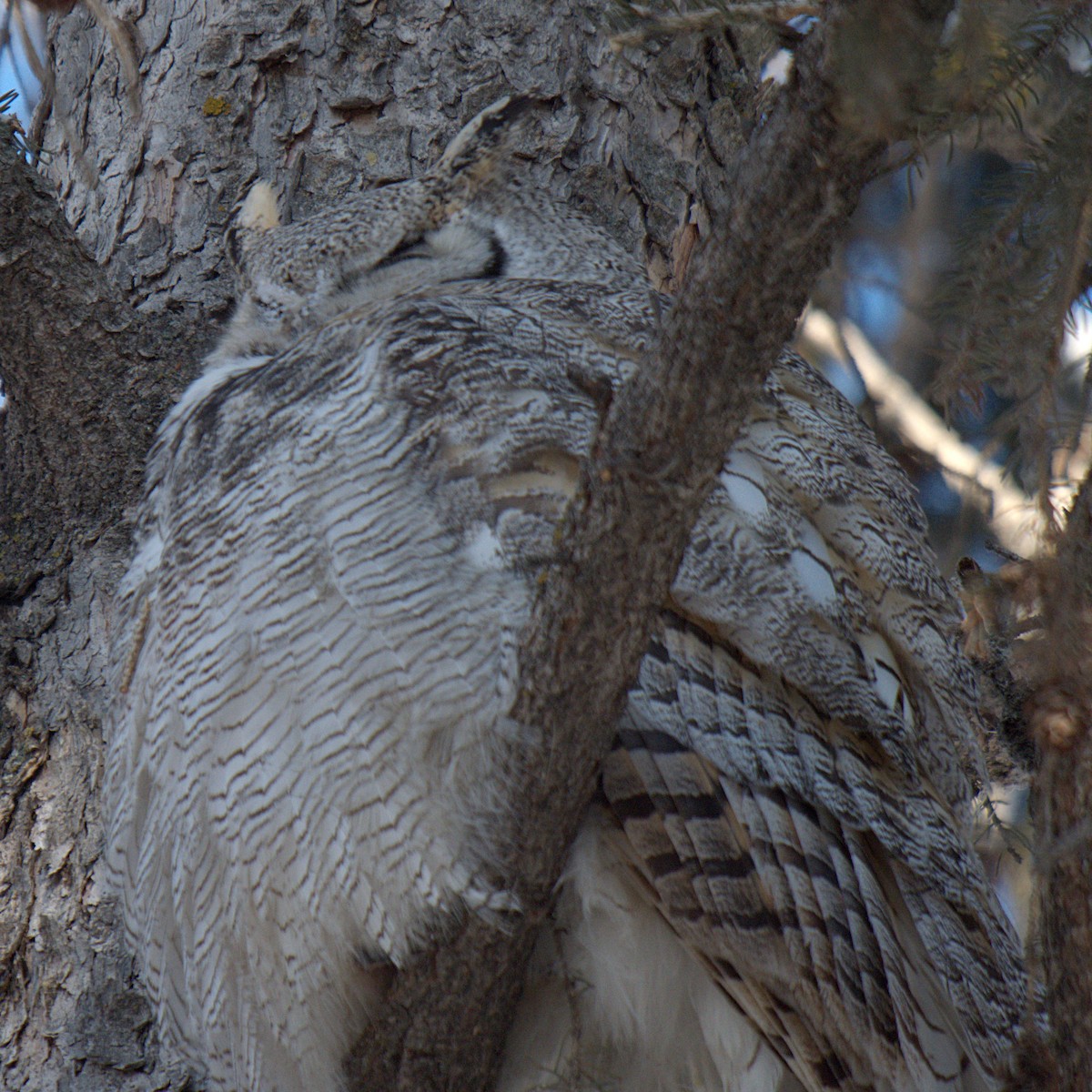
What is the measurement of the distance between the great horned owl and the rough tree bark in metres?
0.13

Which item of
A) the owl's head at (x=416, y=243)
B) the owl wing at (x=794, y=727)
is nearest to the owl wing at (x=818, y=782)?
the owl wing at (x=794, y=727)

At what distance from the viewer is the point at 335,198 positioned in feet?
7.48

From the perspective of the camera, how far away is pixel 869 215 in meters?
3.11

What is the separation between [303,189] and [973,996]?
1678mm

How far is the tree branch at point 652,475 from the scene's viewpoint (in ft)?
3.18

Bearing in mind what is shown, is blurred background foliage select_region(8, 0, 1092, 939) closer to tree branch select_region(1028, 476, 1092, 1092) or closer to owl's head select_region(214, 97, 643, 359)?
tree branch select_region(1028, 476, 1092, 1092)

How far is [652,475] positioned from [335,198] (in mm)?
1350

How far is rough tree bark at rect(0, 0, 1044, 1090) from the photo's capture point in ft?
3.48

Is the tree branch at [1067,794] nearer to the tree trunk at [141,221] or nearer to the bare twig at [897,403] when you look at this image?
the tree trunk at [141,221]

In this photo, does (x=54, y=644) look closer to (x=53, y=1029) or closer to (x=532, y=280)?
(x=53, y=1029)

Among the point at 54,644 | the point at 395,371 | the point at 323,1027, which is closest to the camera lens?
the point at 323,1027

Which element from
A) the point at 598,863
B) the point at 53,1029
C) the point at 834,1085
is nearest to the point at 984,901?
the point at 834,1085

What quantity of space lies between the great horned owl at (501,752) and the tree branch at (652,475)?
0.18 ft

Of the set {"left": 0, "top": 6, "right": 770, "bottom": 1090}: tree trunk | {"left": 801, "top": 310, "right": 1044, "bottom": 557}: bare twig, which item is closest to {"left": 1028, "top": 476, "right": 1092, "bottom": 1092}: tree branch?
{"left": 0, "top": 6, "right": 770, "bottom": 1090}: tree trunk
